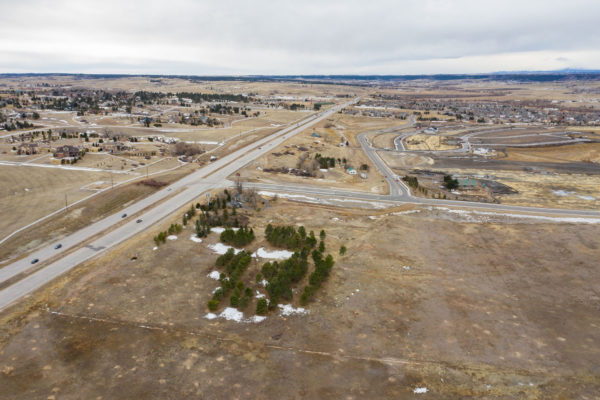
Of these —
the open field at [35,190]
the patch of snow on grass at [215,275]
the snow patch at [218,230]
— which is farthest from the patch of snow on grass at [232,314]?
the open field at [35,190]

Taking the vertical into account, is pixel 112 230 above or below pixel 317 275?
above

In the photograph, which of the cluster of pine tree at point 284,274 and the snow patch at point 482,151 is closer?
the cluster of pine tree at point 284,274

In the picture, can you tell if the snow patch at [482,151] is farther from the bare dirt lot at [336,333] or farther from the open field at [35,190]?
the open field at [35,190]

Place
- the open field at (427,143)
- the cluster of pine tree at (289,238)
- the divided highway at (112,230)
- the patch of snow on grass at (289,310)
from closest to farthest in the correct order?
1. the patch of snow on grass at (289,310)
2. the divided highway at (112,230)
3. the cluster of pine tree at (289,238)
4. the open field at (427,143)

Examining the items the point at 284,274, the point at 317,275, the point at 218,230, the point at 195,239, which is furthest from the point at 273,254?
the point at 195,239

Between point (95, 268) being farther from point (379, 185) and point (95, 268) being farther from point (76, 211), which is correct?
point (379, 185)

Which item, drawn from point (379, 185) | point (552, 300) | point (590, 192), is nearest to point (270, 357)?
point (552, 300)

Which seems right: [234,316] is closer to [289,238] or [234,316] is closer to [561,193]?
[289,238]
